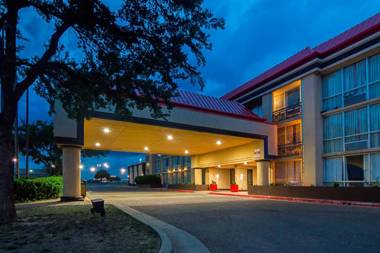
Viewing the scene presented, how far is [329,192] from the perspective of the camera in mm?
21016

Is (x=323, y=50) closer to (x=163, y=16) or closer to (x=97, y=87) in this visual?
(x=163, y=16)

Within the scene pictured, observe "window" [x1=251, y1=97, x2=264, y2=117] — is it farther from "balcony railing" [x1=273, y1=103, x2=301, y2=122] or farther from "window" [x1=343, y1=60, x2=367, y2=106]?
"window" [x1=343, y1=60, x2=367, y2=106]

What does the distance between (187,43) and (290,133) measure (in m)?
20.2

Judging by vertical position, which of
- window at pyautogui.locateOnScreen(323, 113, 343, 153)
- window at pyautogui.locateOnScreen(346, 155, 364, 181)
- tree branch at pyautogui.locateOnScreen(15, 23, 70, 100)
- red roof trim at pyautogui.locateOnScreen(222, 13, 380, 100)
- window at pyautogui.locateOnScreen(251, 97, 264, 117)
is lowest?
window at pyautogui.locateOnScreen(346, 155, 364, 181)

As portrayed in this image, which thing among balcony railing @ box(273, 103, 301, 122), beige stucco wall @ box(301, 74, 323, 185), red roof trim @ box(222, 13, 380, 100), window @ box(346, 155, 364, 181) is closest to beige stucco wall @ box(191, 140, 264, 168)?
balcony railing @ box(273, 103, 301, 122)

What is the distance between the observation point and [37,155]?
48.4 meters

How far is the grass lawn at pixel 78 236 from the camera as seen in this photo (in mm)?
7387

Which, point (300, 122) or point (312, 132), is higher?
point (300, 122)

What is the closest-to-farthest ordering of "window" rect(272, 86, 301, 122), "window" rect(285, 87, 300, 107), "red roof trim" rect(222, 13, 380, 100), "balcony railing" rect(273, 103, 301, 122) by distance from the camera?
"red roof trim" rect(222, 13, 380, 100)
"balcony railing" rect(273, 103, 301, 122)
"window" rect(272, 86, 301, 122)
"window" rect(285, 87, 300, 107)

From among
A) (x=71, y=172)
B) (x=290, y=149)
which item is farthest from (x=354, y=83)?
(x=71, y=172)

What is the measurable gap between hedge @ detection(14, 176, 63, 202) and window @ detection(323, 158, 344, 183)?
20.1 meters

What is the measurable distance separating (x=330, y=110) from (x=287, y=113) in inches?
186

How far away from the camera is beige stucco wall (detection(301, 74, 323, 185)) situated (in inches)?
1035

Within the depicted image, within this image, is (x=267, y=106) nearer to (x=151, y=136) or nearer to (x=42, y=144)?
(x=151, y=136)
